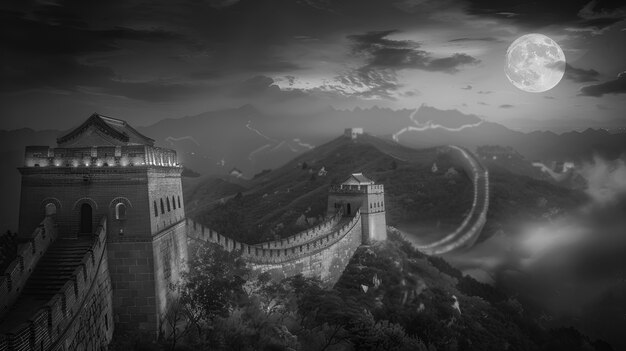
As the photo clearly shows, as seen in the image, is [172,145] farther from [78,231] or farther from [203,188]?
[78,231]

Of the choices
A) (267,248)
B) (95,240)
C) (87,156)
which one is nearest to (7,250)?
(87,156)

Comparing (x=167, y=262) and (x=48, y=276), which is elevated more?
(x=48, y=276)

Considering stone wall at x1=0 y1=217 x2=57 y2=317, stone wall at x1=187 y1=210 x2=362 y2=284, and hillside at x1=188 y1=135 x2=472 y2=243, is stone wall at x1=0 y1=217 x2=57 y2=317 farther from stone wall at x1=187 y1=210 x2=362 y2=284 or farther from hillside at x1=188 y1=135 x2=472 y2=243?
hillside at x1=188 y1=135 x2=472 y2=243

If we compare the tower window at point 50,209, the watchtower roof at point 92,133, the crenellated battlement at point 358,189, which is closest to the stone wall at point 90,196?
the tower window at point 50,209

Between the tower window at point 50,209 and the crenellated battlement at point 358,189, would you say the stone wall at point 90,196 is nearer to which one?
the tower window at point 50,209

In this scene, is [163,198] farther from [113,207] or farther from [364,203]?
[364,203]

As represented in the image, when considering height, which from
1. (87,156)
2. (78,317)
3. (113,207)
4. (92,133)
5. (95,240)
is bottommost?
(78,317)
